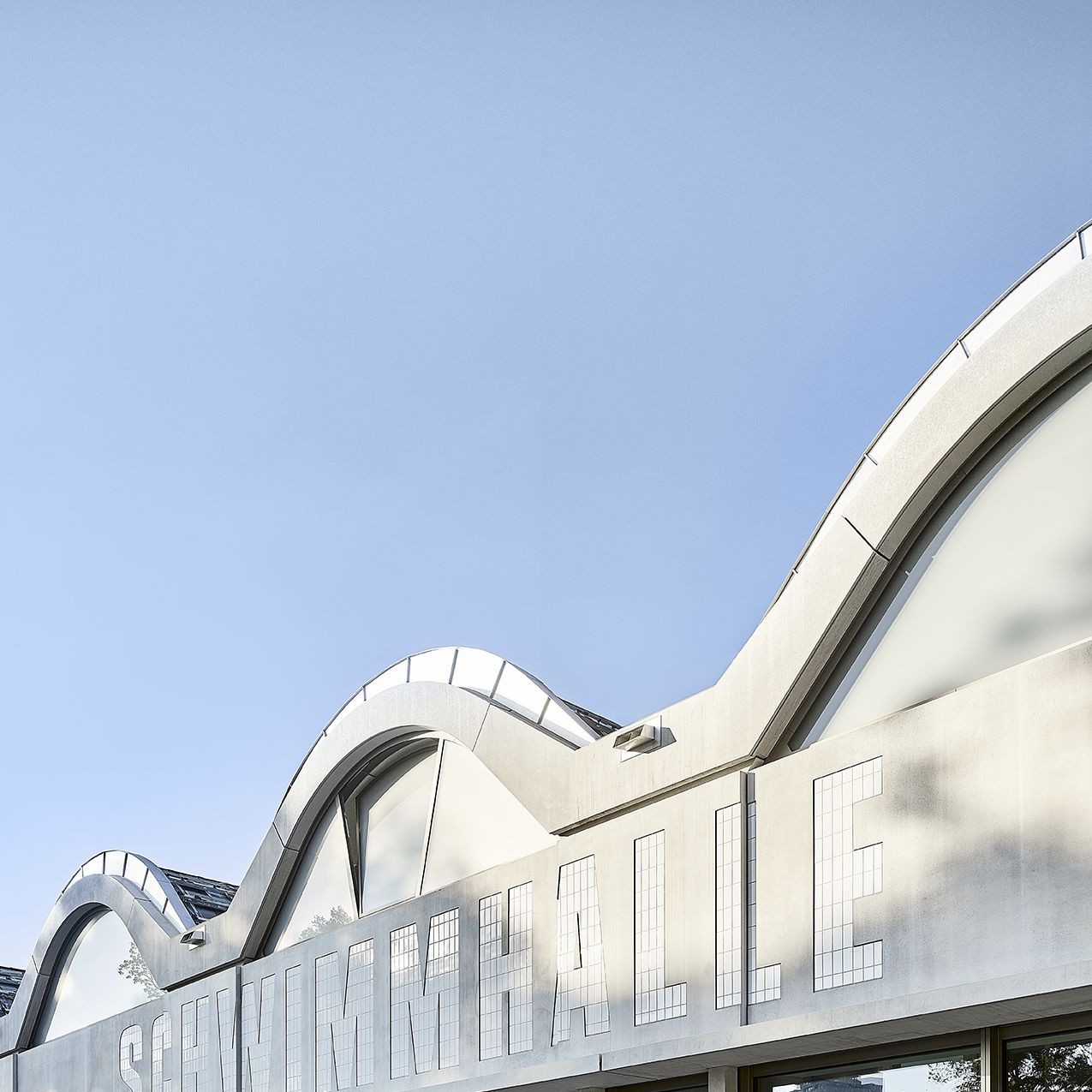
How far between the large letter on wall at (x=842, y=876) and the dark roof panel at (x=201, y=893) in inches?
459

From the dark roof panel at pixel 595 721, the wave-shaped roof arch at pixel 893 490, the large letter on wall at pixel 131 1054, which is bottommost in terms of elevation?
the large letter on wall at pixel 131 1054

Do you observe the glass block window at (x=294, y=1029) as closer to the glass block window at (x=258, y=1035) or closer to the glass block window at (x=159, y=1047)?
the glass block window at (x=258, y=1035)

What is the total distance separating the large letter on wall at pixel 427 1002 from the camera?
13.9m

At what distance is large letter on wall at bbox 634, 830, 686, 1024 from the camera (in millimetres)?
11445

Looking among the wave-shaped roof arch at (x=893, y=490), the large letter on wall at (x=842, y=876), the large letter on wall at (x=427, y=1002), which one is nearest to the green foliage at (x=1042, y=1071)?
the large letter on wall at (x=842, y=876)

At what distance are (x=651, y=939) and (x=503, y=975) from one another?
6.88 feet

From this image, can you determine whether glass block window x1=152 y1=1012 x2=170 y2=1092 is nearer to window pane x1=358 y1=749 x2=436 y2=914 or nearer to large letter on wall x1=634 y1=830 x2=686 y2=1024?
window pane x1=358 y1=749 x2=436 y2=914

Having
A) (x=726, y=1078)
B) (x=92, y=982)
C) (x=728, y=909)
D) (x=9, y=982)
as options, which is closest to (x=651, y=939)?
(x=728, y=909)

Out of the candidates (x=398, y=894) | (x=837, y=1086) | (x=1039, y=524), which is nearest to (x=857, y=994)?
(x=837, y=1086)

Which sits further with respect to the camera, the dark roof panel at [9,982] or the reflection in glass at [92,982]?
the dark roof panel at [9,982]

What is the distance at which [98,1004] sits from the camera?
21.5 meters

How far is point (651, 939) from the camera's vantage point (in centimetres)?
1177

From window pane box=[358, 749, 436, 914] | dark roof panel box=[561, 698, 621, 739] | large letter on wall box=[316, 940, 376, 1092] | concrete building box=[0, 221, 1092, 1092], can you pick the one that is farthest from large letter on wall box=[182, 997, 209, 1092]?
dark roof panel box=[561, 698, 621, 739]

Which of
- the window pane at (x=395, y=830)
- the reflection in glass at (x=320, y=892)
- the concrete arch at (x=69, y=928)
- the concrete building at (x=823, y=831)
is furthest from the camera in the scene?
the concrete arch at (x=69, y=928)
